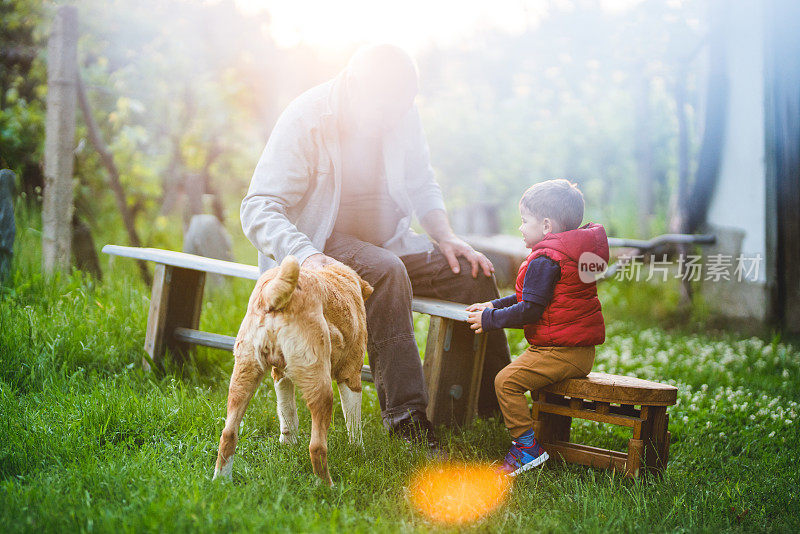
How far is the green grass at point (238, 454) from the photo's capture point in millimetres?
2395

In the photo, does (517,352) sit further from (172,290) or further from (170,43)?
(170,43)

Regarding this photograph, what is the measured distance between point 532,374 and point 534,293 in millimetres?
384

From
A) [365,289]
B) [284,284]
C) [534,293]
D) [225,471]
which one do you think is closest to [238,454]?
[225,471]

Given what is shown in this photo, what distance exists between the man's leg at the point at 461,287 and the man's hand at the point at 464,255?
1.2 inches

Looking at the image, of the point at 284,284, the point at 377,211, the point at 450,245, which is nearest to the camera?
the point at 284,284

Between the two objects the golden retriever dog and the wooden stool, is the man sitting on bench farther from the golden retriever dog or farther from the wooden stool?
the wooden stool

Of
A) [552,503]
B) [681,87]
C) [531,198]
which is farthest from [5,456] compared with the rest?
[681,87]

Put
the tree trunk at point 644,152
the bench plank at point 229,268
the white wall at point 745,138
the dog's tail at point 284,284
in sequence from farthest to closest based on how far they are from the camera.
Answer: the tree trunk at point 644,152 < the white wall at point 745,138 < the bench plank at point 229,268 < the dog's tail at point 284,284

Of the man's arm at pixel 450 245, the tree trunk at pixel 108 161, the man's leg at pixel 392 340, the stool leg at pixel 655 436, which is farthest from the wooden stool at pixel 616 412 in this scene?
the tree trunk at pixel 108 161

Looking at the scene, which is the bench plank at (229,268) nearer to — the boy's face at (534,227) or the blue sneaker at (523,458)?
the boy's face at (534,227)

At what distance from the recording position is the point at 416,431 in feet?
10.3

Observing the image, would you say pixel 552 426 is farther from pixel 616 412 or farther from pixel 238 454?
pixel 238 454

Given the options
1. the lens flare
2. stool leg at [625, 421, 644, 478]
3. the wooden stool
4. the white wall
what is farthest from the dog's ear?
the white wall

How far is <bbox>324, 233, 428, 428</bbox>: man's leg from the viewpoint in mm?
3193
